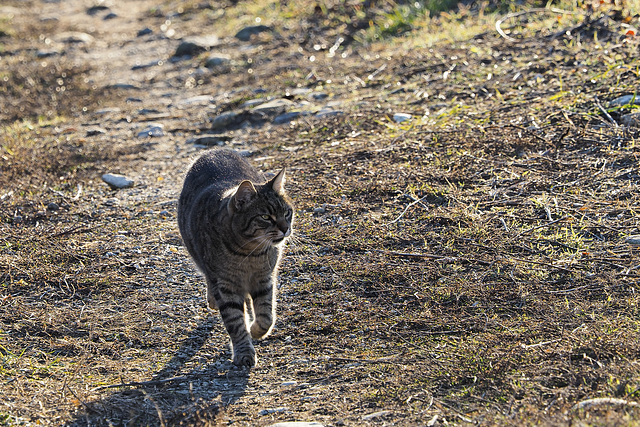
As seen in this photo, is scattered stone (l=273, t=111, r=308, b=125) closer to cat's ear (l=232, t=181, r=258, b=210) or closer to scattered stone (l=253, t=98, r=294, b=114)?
scattered stone (l=253, t=98, r=294, b=114)

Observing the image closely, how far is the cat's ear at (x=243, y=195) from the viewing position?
4.14 meters

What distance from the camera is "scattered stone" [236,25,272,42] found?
42.1ft

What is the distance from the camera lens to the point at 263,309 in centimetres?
433

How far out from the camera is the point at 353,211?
5770 millimetres

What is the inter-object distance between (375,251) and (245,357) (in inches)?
56.6

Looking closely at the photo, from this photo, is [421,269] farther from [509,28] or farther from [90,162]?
[509,28]

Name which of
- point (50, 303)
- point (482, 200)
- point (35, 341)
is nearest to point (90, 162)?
point (50, 303)

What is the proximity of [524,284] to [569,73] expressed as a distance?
12.0 feet

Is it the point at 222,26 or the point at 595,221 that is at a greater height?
the point at 595,221

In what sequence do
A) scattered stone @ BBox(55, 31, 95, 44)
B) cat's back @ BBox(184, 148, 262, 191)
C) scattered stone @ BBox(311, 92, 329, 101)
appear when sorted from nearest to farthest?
cat's back @ BBox(184, 148, 262, 191) → scattered stone @ BBox(311, 92, 329, 101) → scattered stone @ BBox(55, 31, 95, 44)

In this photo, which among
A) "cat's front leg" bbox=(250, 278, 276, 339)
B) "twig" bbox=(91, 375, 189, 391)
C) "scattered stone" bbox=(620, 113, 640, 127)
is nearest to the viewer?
"twig" bbox=(91, 375, 189, 391)

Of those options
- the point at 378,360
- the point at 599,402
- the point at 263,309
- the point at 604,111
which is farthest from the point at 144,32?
the point at 599,402

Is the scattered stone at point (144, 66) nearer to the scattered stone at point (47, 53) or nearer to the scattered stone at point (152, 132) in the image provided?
the scattered stone at point (47, 53)

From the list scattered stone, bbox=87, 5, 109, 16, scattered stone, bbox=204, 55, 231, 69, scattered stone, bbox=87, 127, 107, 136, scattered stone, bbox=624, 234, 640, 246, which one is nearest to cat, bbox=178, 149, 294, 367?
scattered stone, bbox=624, 234, 640, 246
